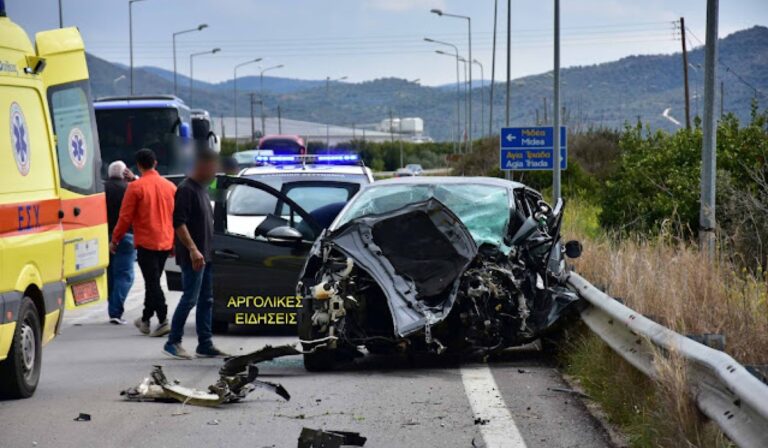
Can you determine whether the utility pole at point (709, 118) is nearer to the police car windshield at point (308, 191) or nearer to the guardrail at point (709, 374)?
the police car windshield at point (308, 191)

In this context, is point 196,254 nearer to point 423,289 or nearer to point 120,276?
point 423,289

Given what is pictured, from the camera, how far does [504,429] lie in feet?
28.4

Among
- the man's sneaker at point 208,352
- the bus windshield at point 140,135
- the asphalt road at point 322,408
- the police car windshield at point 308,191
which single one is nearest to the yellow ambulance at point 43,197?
the asphalt road at point 322,408

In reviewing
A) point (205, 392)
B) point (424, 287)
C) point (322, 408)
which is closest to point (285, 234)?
point (424, 287)

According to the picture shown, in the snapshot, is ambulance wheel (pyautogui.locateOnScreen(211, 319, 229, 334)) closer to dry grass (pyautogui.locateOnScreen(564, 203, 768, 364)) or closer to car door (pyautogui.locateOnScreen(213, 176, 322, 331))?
car door (pyautogui.locateOnScreen(213, 176, 322, 331))

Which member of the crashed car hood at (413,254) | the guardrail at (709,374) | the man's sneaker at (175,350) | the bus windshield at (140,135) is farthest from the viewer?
the bus windshield at (140,135)

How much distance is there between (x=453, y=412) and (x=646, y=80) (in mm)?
187704

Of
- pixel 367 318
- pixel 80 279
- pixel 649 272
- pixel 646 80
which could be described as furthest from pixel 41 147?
pixel 646 80

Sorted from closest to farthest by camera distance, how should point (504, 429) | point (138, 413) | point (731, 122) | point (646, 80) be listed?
1. point (504, 429)
2. point (138, 413)
3. point (731, 122)
4. point (646, 80)

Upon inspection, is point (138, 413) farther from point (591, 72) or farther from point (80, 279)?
point (591, 72)

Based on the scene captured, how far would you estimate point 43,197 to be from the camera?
1043 centimetres

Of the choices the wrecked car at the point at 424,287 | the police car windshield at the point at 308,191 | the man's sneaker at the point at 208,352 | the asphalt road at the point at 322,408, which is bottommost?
the man's sneaker at the point at 208,352

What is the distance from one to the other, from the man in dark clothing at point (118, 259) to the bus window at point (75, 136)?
11.6ft

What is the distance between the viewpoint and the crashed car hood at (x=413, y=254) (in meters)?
11.1
